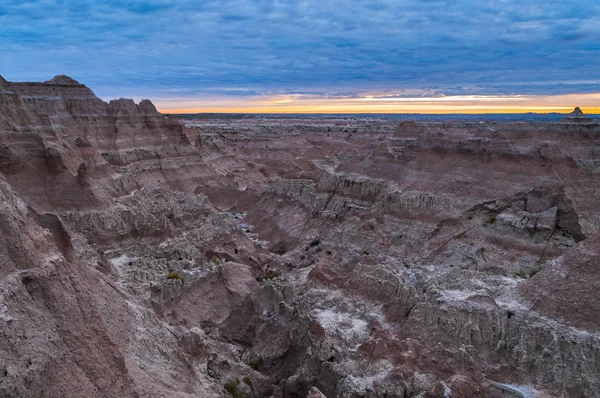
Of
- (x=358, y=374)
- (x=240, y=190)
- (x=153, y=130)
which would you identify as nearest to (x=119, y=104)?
(x=153, y=130)

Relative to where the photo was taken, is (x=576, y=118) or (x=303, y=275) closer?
(x=303, y=275)

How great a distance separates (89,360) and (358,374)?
1094cm

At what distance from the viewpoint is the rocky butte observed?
16.0 meters

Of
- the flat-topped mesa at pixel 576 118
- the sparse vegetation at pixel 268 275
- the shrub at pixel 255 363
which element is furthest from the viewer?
the flat-topped mesa at pixel 576 118

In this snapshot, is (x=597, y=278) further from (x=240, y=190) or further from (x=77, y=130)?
(x=77, y=130)

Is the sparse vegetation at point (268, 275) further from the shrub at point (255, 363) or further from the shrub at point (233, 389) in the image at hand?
the shrub at point (233, 389)

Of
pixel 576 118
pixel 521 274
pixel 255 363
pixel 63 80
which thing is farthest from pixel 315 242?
pixel 576 118

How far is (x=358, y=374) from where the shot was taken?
2066 centimetres

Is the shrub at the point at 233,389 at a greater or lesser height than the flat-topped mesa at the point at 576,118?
lesser

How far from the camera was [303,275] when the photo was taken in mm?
31078

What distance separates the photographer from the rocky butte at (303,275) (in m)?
16.0

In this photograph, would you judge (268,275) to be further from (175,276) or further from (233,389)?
(233,389)

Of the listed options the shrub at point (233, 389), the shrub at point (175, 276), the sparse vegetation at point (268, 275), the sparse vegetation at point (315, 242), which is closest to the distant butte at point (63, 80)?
the sparse vegetation at point (315, 242)

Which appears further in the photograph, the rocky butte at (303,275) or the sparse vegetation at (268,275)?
the sparse vegetation at (268,275)
